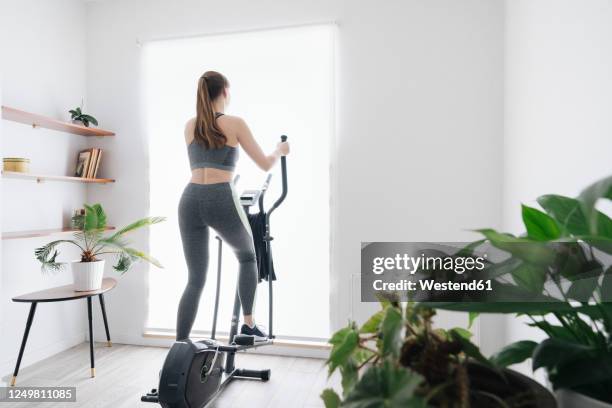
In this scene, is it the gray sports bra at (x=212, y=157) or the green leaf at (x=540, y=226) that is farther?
the gray sports bra at (x=212, y=157)

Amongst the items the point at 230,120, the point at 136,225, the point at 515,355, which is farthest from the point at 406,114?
the point at 515,355

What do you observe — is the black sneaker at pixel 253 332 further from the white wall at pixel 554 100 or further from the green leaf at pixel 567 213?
the green leaf at pixel 567 213

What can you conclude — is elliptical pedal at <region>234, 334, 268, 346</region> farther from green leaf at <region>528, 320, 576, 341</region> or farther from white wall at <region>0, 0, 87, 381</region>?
green leaf at <region>528, 320, 576, 341</region>

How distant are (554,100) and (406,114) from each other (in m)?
1.13

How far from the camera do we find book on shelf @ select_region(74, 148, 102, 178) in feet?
9.96

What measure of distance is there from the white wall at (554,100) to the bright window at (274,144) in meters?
1.20

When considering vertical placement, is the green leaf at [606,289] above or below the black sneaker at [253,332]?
above

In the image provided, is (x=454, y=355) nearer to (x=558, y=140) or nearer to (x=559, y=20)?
(x=558, y=140)

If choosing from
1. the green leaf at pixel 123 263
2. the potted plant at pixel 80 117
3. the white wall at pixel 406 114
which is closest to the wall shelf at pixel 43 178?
the potted plant at pixel 80 117

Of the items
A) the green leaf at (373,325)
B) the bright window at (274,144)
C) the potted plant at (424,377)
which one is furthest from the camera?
the bright window at (274,144)

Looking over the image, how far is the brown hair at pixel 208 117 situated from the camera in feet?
6.89

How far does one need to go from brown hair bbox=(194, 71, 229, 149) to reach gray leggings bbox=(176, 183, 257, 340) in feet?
0.80

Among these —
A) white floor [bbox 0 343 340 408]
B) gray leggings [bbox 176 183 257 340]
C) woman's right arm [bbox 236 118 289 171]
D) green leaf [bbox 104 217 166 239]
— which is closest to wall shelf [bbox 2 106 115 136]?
green leaf [bbox 104 217 166 239]
